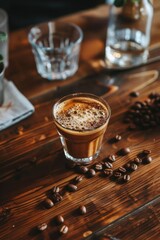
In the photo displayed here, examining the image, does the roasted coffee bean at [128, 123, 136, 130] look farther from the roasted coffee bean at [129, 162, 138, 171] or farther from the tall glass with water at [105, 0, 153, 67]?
the tall glass with water at [105, 0, 153, 67]

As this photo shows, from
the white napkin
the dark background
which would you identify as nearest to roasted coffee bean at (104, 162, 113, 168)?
the white napkin

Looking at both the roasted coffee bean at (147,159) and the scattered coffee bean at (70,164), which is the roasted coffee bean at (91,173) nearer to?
the scattered coffee bean at (70,164)

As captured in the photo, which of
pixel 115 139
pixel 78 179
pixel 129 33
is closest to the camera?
pixel 78 179

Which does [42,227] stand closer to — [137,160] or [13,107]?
[137,160]

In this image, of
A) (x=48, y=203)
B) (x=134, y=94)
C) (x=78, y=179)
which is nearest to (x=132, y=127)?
(x=134, y=94)

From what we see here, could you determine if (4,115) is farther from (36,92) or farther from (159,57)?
(159,57)

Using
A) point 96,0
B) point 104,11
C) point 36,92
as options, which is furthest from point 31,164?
point 96,0

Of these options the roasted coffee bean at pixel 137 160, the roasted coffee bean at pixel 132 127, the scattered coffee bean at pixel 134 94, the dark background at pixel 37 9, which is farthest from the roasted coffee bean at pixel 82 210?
the dark background at pixel 37 9
